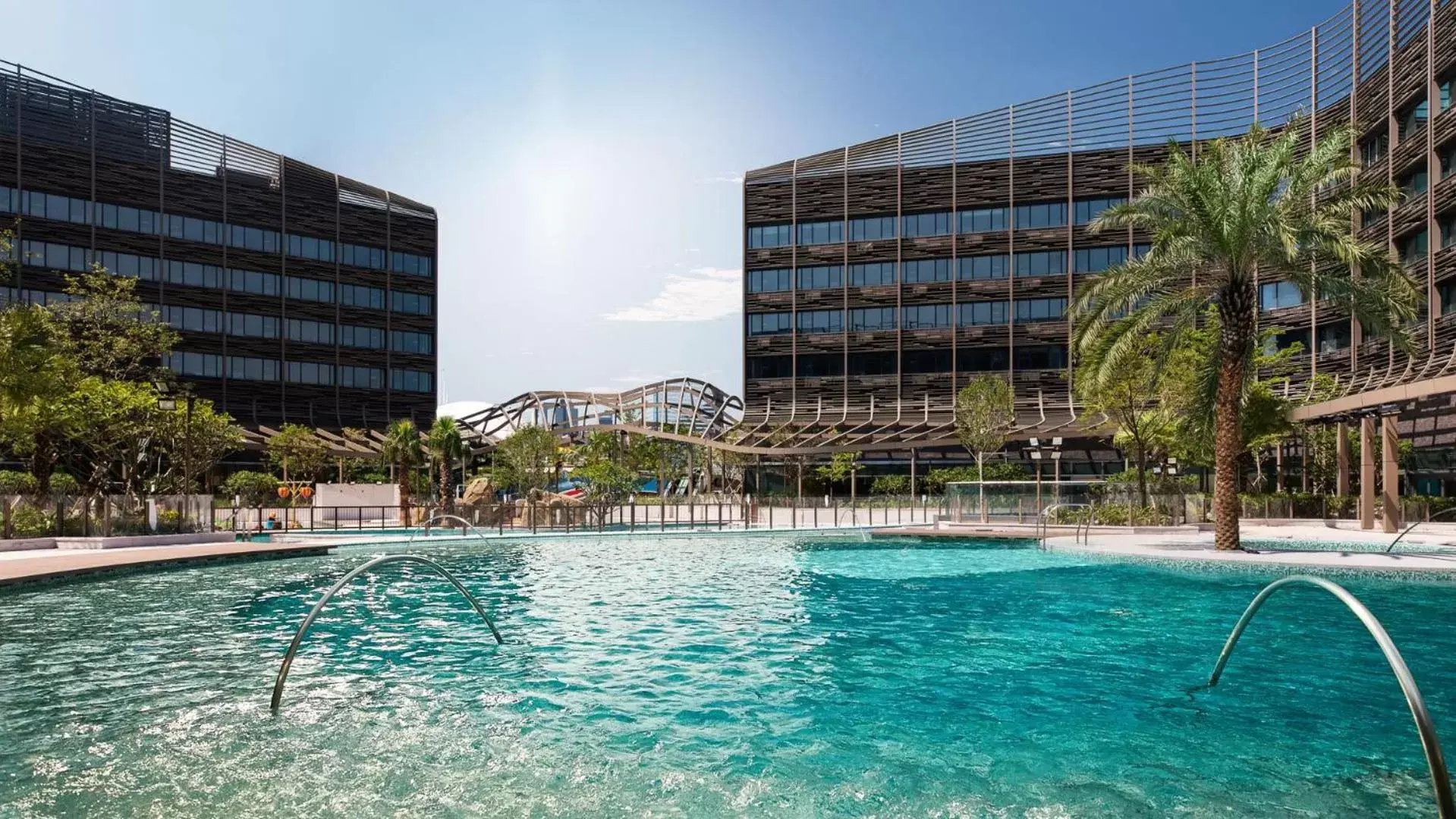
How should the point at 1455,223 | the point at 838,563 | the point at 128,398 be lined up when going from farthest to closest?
the point at 1455,223 < the point at 128,398 < the point at 838,563

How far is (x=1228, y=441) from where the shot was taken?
25344 millimetres

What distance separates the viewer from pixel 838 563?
83.3ft

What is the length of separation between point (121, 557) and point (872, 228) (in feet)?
195

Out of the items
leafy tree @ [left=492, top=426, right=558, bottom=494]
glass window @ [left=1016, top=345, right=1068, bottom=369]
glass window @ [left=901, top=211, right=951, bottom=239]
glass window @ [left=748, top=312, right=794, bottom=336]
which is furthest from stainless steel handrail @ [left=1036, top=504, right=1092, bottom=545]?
glass window @ [left=748, top=312, right=794, bottom=336]

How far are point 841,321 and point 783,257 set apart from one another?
692cm

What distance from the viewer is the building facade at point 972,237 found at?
204ft

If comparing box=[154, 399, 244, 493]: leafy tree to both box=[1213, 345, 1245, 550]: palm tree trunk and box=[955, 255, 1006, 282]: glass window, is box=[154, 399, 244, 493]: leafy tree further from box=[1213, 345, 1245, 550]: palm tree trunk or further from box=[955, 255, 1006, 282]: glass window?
box=[955, 255, 1006, 282]: glass window

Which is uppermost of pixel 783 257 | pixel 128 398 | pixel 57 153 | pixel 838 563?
pixel 57 153

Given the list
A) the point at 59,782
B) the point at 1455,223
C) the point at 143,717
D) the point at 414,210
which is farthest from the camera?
the point at 414,210

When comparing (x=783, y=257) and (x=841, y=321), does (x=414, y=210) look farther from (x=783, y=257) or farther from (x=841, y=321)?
(x=841, y=321)

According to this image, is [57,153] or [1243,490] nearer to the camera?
[1243,490]

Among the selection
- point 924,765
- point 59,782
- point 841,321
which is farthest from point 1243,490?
point 59,782

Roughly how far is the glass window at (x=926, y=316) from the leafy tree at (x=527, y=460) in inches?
1078

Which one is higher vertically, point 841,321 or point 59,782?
point 841,321
